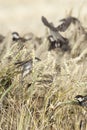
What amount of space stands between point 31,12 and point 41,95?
610 cm

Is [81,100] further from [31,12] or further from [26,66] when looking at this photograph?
[31,12]

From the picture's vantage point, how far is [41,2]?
1177 centimetres

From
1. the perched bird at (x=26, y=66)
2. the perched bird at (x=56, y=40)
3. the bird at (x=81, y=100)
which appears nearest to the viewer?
the bird at (x=81, y=100)

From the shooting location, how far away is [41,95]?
456cm

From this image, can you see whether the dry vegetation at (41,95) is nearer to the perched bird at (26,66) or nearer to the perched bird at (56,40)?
the perched bird at (26,66)

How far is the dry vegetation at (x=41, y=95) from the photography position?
171 inches

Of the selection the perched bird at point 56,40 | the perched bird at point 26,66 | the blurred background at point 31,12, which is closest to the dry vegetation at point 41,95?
the perched bird at point 26,66

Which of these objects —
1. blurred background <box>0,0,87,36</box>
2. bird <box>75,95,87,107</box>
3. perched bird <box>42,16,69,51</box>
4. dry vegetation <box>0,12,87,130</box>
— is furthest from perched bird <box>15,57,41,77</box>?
blurred background <box>0,0,87,36</box>

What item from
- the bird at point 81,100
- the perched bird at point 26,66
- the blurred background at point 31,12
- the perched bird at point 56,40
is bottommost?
the bird at point 81,100

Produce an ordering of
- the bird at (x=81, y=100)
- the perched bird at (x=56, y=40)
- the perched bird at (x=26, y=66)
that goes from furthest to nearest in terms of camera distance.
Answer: the perched bird at (x=56, y=40)
the perched bird at (x=26, y=66)
the bird at (x=81, y=100)

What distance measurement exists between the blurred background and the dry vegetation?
3.10 m

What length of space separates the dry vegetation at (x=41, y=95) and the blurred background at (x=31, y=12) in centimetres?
310

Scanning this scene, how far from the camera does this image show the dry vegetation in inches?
171

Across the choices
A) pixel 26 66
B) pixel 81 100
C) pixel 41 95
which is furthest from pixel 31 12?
pixel 81 100
